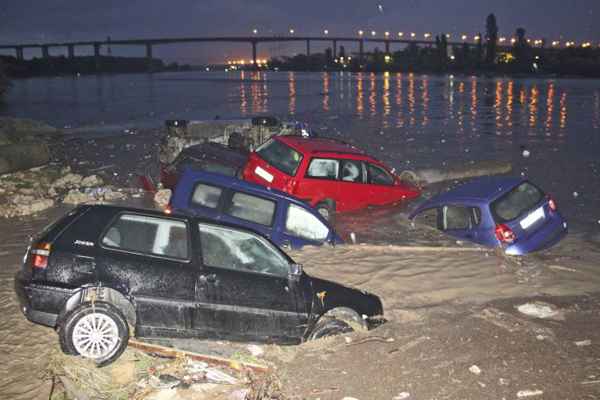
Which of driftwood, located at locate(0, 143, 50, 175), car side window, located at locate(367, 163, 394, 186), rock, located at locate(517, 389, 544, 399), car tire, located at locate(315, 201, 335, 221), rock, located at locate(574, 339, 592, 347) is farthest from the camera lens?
driftwood, located at locate(0, 143, 50, 175)

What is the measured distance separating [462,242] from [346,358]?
4910 mm

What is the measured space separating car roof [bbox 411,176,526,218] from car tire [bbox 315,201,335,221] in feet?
7.32

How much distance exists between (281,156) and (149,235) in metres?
6.68

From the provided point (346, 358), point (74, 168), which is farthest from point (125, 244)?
point (74, 168)

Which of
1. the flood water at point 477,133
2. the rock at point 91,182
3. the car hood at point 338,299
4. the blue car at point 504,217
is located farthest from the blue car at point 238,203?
the rock at point 91,182

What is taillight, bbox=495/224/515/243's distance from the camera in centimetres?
927

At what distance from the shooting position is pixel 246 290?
5.71m

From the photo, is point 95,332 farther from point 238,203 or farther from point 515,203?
point 515,203

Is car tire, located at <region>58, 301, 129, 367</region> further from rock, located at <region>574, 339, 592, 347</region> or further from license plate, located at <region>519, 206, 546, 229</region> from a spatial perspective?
license plate, located at <region>519, 206, 546, 229</region>

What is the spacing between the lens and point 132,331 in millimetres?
5750

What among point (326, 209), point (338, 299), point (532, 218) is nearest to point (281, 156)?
point (326, 209)

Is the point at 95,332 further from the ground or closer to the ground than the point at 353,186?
further from the ground


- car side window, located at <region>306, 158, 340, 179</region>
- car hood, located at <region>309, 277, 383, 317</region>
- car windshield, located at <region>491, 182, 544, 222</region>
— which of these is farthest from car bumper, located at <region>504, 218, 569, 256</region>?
car side window, located at <region>306, 158, 340, 179</region>

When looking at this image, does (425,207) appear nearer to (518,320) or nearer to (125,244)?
(518,320)
